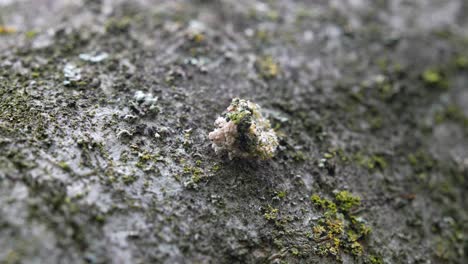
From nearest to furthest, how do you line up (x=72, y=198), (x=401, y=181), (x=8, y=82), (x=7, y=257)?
1. (x=7, y=257)
2. (x=72, y=198)
3. (x=8, y=82)
4. (x=401, y=181)

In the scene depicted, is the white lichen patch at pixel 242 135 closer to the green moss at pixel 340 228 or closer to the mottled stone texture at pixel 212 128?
the mottled stone texture at pixel 212 128

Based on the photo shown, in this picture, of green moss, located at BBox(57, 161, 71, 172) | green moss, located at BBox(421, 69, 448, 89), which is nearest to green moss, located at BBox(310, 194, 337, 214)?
green moss, located at BBox(57, 161, 71, 172)

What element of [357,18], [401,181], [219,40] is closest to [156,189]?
[219,40]

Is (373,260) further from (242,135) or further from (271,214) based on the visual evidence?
(242,135)

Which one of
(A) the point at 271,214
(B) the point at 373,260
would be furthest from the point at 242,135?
(B) the point at 373,260

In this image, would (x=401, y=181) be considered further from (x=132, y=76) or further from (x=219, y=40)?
(x=132, y=76)

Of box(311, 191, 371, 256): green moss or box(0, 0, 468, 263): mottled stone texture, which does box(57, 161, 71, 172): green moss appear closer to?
box(0, 0, 468, 263): mottled stone texture

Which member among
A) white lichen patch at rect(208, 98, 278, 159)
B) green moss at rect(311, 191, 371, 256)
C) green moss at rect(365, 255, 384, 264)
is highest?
white lichen patch at rect(208, 98, 278, 159)

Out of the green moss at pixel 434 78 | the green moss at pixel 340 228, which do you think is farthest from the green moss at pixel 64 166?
the green moss at pixel 434 78
